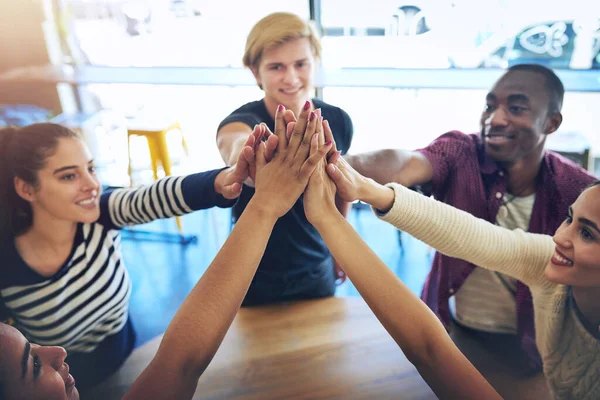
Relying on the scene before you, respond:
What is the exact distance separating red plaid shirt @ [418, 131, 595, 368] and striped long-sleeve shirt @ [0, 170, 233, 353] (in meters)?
0.37

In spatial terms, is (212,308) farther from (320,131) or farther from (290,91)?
(290,91)

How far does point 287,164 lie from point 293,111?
0.21 metres

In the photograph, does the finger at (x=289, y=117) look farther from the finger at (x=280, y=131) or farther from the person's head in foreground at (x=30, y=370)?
the person's head in foreground at (x=30, y=370)

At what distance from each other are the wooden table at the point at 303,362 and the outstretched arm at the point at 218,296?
0.12 m

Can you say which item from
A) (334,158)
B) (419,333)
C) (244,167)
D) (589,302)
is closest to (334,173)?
(334,158)

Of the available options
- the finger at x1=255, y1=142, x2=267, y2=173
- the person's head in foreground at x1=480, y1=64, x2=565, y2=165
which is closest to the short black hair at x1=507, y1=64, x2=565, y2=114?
the person's head in foreground at x1=480, y1=64, x2=565, y2=165

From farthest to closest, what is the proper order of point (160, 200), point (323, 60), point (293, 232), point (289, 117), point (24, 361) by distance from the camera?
point (323, 60) < point (293, 232) < point (160, 200) < point (289, 117) < point (24, 361)

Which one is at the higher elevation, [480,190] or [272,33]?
[272,33]

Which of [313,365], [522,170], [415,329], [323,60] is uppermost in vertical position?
[323,60]

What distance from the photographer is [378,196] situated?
563 mm

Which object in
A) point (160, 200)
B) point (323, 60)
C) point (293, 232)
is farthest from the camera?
point (323, 60)

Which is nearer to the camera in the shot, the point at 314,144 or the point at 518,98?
the point at 314,144

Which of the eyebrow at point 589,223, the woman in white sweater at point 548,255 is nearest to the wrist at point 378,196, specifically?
the woman in white sweater at point 548,255

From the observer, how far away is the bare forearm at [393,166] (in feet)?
2.12
